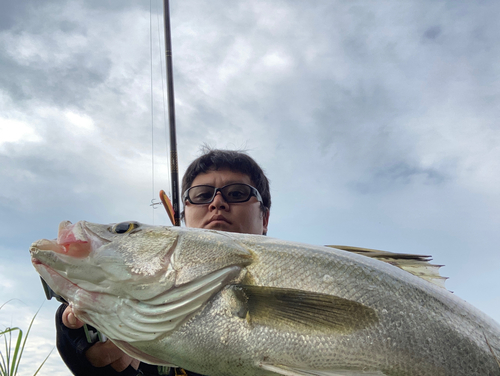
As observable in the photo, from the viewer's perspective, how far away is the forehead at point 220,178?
4293 mm

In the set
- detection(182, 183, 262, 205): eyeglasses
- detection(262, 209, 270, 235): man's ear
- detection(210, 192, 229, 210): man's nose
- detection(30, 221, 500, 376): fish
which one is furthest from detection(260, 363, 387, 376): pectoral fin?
detection(262, 209, 270, 235): man's ear

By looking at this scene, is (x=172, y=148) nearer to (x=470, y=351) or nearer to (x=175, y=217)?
(x=175, y=217)

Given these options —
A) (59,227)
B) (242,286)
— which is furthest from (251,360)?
(59,227)

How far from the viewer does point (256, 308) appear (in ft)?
5.11

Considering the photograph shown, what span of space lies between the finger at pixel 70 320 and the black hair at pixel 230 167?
2.53 metres

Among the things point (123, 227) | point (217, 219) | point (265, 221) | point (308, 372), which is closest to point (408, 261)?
point (308, 372)

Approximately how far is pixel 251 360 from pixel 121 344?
66 cm

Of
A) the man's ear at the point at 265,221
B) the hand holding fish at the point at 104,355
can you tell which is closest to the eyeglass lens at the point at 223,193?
the man's ear at the point at 265,221

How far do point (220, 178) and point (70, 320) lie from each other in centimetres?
246

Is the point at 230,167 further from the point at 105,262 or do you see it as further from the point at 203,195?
the point at 105,262

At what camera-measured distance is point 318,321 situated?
1.55 metres

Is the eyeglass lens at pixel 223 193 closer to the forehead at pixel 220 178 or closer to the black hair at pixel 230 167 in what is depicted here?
the forehead at pixel 220 178

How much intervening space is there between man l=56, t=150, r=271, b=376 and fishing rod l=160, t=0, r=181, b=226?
33 centimetres

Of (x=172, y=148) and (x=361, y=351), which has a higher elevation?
(x=172, y=148)
